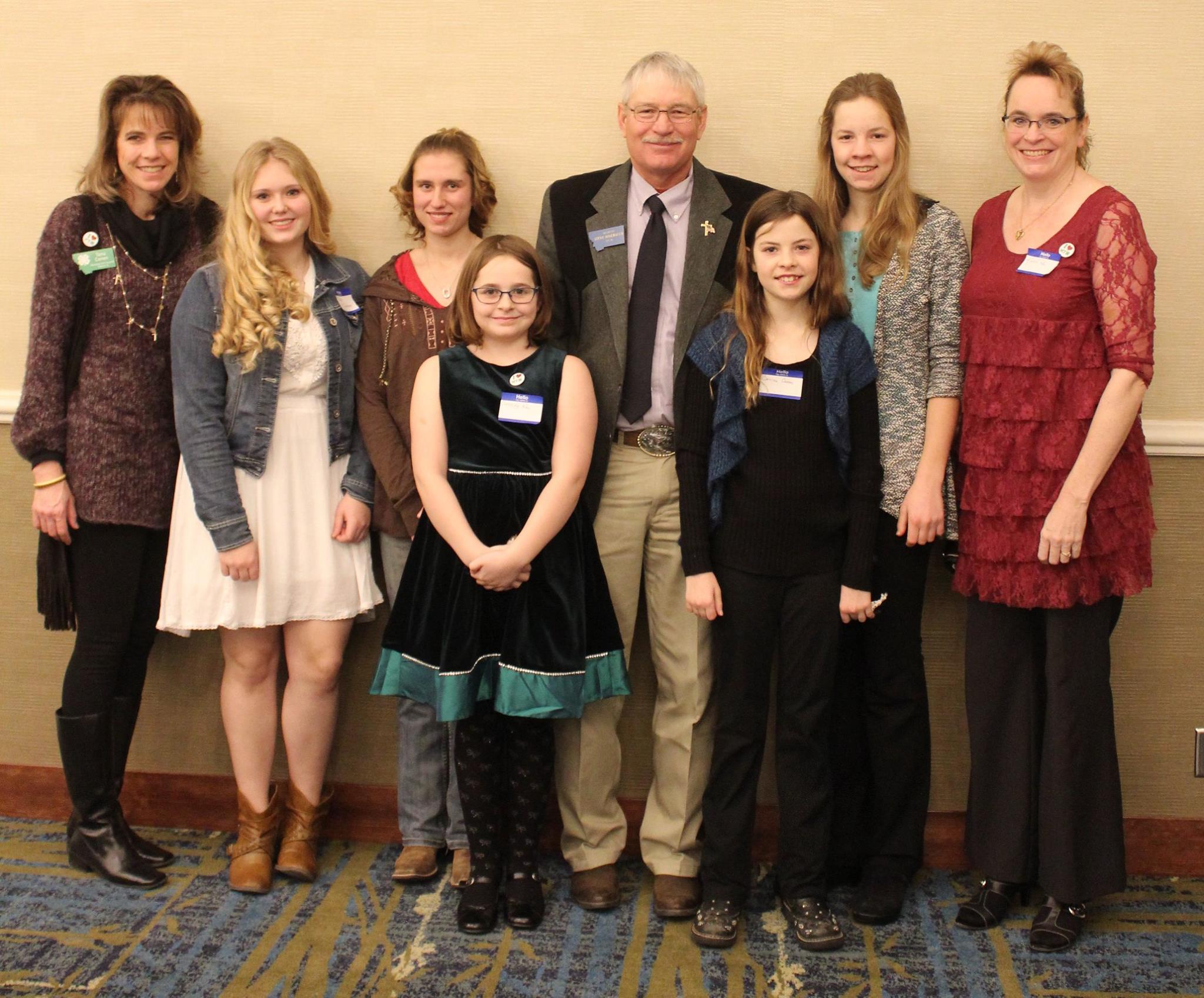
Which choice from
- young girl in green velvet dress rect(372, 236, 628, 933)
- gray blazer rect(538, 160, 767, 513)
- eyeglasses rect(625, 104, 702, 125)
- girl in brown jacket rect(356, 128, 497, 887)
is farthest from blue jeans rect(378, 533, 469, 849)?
eyeglasses rect(625, 104, 702, 125)

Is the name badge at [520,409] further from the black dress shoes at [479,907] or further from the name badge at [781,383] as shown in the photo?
the black dress shoes at [479,907]

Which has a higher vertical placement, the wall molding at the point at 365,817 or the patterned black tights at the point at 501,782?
the patterned black tights at the point at 501,782

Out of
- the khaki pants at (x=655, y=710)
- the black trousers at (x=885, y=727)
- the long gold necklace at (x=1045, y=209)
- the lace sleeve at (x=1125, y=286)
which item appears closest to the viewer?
the lace sleeve at (x=1125, y=286)

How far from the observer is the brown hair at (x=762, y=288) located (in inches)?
87.8

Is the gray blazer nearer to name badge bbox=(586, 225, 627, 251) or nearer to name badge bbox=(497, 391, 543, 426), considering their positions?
name badge bbox=(586, 225, 627, 251)

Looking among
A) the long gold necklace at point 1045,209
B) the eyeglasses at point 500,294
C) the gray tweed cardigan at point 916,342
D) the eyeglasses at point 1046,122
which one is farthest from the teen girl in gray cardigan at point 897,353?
the eyeglasses at point 500,294

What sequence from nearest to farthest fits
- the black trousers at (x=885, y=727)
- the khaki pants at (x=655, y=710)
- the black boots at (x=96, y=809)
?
the black trousers at (x=885, y=727)
the khaki pants at (x=655, y=710)
the black boots at (x=96, y=809)

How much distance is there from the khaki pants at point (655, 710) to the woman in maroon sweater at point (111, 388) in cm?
99

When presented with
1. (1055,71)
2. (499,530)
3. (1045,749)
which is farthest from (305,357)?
(1045,749)

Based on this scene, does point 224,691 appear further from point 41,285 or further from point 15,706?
point 41,285

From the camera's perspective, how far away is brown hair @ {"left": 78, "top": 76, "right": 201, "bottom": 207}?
8.11 ft

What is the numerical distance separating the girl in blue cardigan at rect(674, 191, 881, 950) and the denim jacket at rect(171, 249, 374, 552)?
88 cm

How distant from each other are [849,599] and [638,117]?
1077 mm

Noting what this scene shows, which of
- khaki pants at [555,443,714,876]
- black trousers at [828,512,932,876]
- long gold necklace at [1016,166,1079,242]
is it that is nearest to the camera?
long gold necklace at [1016,166,1079,242]
